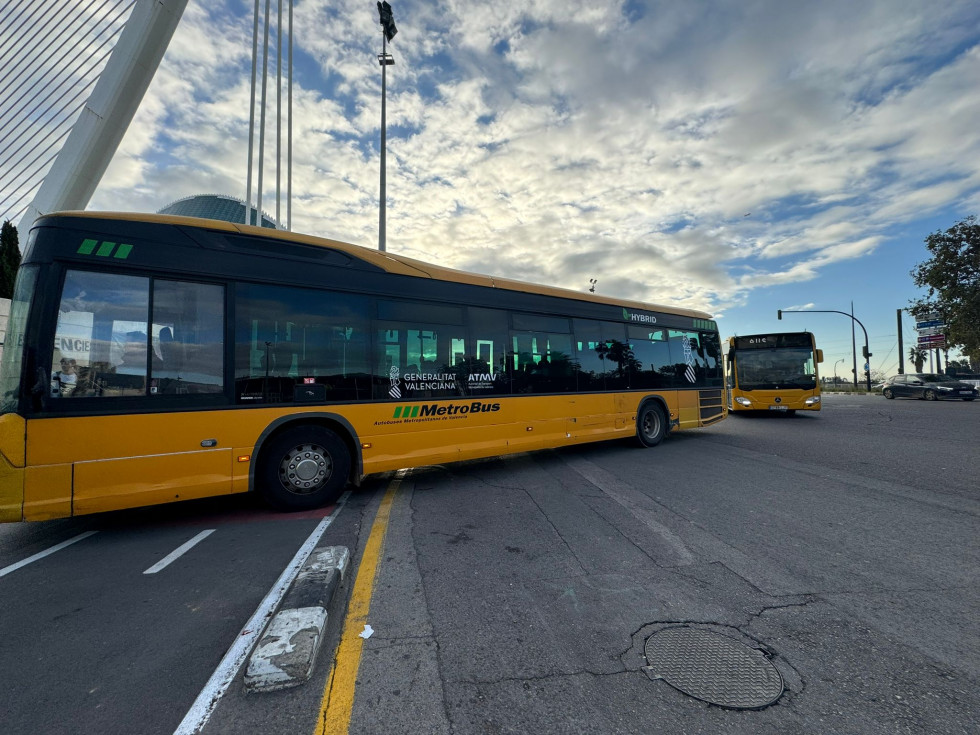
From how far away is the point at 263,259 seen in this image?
5184 mm

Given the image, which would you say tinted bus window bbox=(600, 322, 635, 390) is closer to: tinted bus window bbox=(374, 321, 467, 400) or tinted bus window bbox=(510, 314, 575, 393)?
tinted bus window bbox=(510, 314, 575, 393)

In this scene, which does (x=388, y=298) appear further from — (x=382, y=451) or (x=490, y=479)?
(x=490, y=479)

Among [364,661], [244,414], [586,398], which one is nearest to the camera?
[364,661]

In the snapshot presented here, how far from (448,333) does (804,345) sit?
46.6 feet

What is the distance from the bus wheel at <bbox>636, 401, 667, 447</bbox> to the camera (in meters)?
9.23

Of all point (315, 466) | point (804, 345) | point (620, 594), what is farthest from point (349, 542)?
point (804, 345)

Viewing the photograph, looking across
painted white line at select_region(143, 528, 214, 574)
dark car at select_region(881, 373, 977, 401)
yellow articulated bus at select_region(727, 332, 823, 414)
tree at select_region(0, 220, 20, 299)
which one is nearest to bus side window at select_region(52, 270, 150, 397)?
painted white line at select_region(143, 528, 214, 574)

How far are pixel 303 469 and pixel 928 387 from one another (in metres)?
33.7

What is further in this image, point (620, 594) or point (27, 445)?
point (27, 445)

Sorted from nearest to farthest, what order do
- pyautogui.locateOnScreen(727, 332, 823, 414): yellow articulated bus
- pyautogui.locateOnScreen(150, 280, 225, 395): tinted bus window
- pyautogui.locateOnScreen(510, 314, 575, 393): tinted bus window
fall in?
pyautogui.locateOnScreen(150, 280, 225, 395): tinted bus window, pyautogui.locateOnScreen(510, 314, 575, 393): tinted bus window, pyautogui.locateOnScreen(727, 332, 823, 414): yellow articulated bus

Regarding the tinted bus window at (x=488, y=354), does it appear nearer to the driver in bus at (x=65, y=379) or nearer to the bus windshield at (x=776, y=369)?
the driver in bus at (x=65, y=379)

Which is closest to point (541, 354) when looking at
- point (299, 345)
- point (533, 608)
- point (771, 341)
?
point (299, 345)

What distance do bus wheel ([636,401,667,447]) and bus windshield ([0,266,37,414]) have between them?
30.5 feet

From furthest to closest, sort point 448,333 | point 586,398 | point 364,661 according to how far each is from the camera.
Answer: point 586,398, point 448,333, point 364,661
